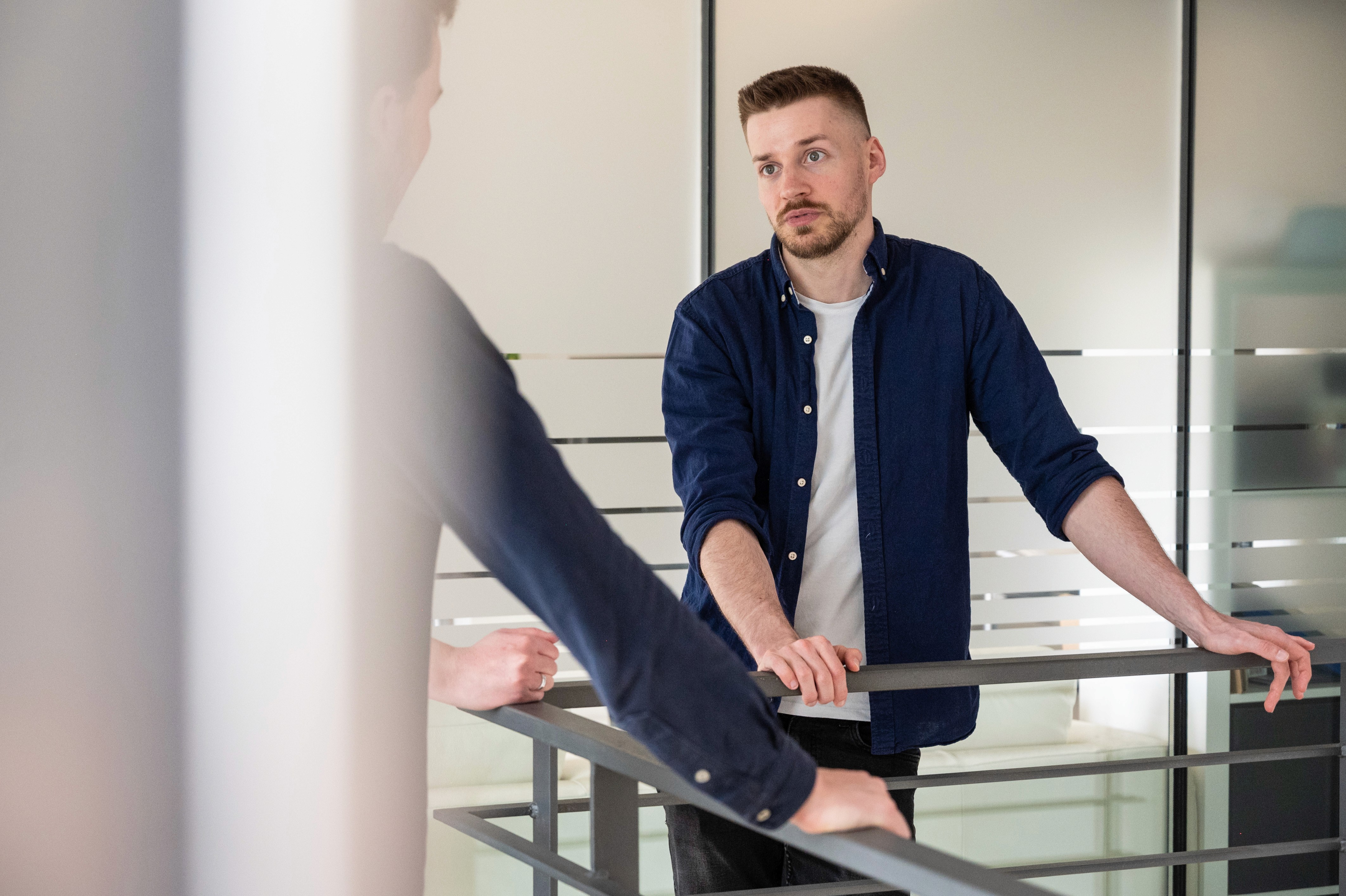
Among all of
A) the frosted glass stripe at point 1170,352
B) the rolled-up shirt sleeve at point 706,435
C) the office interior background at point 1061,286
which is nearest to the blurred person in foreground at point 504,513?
the rolled-up shirt sleeve at point 706,435

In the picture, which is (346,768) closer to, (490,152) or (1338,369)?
(490,152)

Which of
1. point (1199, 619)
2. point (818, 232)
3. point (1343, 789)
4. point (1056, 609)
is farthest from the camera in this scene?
point (1056, 609)

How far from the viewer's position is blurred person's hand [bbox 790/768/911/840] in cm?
63

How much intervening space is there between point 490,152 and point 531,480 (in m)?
2.06

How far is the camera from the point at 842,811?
0.64 m

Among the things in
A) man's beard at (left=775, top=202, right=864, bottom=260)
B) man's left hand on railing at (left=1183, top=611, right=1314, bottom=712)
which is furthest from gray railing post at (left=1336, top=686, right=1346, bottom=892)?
man's beard at (left=775, top=202, right=864, bottom=260)

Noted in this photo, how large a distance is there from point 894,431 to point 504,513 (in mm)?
1050

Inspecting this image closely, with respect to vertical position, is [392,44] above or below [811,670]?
above

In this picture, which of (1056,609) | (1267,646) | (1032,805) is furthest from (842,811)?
(1032,805)

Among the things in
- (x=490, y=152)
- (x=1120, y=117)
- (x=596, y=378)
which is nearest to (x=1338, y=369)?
(x=1120, y=117)

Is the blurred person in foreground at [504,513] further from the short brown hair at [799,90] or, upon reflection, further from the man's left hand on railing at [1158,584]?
the short brown hair at [799,90]

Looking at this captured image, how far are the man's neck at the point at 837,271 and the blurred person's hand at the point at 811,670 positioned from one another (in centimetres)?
60

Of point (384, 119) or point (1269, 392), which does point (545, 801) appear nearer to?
point (384, 119)

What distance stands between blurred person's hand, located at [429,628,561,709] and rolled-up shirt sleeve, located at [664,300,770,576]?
0.40 meters
